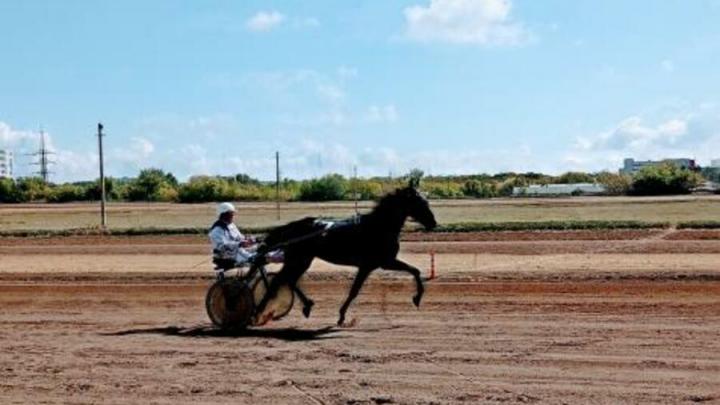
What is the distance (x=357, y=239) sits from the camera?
1425 centimetres

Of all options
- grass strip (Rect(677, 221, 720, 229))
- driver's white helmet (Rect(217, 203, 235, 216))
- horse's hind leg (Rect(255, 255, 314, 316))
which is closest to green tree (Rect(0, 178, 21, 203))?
grass strip (Rect(677, 221, 720, 229))

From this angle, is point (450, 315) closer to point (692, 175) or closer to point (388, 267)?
point (388, 267)

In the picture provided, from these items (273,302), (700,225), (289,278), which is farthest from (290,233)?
(700,225)

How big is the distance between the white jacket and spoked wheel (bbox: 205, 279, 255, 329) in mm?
353

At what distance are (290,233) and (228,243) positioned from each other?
2.77 feet

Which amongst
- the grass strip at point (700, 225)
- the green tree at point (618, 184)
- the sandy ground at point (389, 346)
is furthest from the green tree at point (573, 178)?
the sandy ground at point (389, 346)

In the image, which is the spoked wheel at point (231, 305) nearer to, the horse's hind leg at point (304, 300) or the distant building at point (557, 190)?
the horse's hind leg at point (304, 300)

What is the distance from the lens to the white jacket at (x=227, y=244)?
14.5m

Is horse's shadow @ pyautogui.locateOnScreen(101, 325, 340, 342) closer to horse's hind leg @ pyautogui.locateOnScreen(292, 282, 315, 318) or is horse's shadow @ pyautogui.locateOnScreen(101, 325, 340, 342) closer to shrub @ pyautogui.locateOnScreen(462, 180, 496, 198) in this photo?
horse's hind leg @ pyautogui.locateOnScreen(292, 282, 315, 318)

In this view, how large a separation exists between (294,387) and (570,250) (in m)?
22.5

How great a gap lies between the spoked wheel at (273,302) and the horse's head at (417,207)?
6.53ft

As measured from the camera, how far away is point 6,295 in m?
20.8

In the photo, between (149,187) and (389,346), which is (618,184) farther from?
(389,346)

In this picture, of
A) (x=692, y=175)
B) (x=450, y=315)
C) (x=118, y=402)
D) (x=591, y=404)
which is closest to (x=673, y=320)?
(x=450, y=315)
